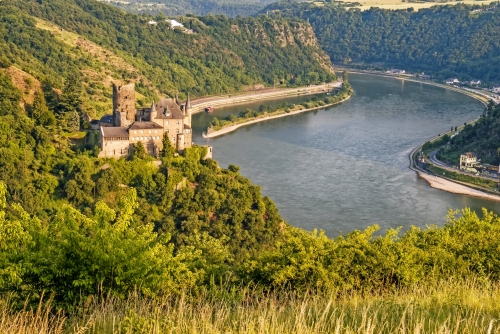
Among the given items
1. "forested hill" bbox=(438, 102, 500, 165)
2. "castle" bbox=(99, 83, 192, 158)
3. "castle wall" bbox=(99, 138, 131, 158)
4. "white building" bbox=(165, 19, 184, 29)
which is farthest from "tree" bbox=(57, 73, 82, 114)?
"white building" bbox=(165, 19, 184, 29)

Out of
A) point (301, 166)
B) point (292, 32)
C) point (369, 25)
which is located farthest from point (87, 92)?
point (369, 25)

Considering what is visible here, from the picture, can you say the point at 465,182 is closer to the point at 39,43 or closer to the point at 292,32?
the point at 39,43

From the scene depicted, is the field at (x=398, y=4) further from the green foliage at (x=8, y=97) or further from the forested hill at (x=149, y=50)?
the green foliage at (x=8, y=97)

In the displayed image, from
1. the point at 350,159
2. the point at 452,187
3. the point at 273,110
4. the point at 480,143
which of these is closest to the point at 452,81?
the point at 273,110

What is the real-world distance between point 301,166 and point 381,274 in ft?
79.4

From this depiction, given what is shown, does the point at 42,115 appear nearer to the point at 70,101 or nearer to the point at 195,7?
the point at 70,101

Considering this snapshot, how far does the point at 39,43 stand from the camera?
4588cm

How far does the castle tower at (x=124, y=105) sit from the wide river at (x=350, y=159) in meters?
6.77

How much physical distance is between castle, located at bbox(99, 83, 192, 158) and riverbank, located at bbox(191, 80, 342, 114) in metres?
29.2

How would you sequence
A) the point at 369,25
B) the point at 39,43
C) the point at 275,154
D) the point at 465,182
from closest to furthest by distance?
the point at 465,182 < the point at 275,154 < the point at 39,43 < the point at 369,25

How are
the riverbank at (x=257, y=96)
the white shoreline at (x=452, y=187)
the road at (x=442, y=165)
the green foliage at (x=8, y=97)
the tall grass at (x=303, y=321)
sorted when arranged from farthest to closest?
the riverbank at (x=257, y=96), the road at (x=442, y=165), the white shoreline at (x=452, y=187), the green foliage at (x=8, y=97), the tall grass at (x=303, y=321)

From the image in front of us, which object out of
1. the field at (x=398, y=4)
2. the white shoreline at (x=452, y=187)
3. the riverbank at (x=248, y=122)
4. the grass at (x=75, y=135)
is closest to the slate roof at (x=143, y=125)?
the grass at (x=75, y=135)

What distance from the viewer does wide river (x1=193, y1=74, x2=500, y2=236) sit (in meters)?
26.8

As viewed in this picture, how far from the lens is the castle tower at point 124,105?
2331 centimetres
